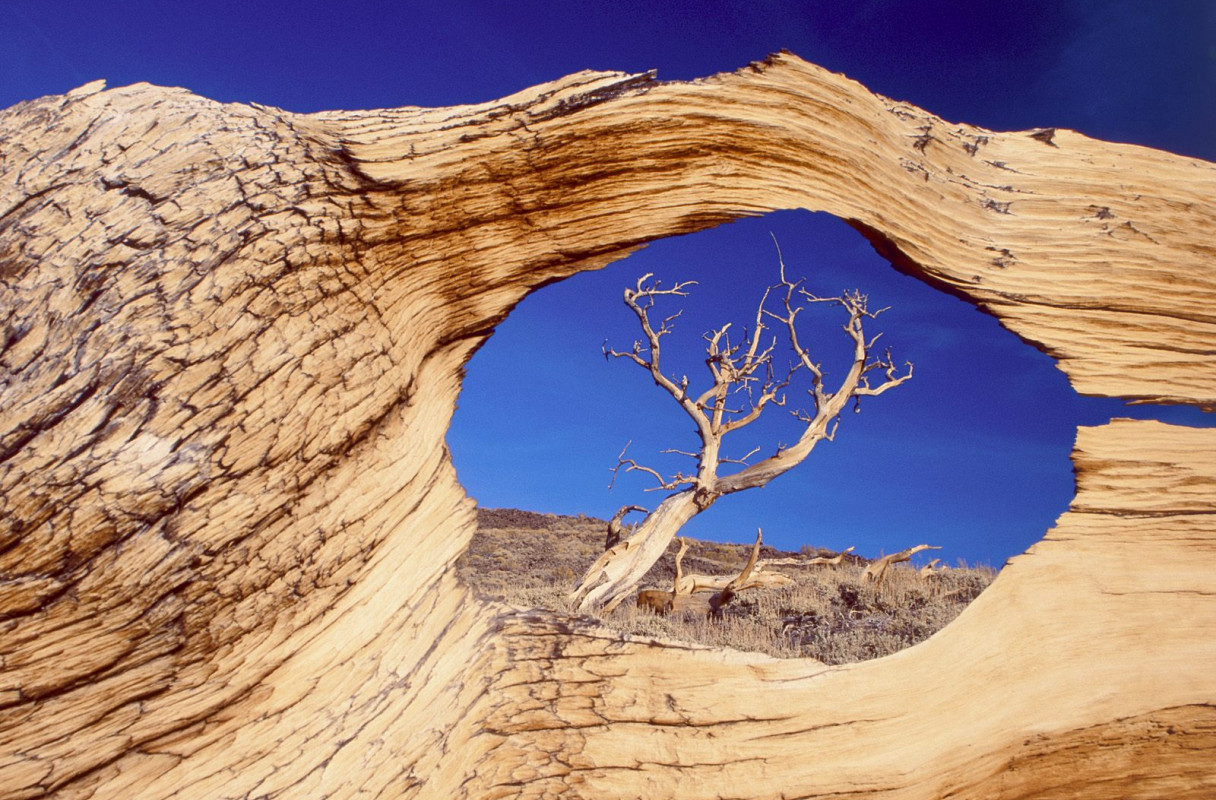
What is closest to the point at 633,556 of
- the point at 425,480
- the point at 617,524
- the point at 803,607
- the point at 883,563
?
the point at 617,524

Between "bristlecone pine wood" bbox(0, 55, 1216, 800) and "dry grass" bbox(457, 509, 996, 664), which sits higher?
"dry grass" bbox(457, 509, 996, 664)

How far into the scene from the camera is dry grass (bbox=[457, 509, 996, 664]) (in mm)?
8555

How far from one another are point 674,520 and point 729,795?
24.7 feet

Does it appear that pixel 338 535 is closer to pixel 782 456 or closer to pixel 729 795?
pixel 729 795

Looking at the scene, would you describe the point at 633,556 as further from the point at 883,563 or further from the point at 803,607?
the point at 883,563

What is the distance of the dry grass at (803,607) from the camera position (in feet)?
28.1

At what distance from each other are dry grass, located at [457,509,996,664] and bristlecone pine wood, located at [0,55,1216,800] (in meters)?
0.74

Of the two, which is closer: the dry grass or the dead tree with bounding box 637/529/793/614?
the dry grass

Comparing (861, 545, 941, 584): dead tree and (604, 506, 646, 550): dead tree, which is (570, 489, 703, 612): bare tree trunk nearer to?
(604, 506, 646, 550): dead tree

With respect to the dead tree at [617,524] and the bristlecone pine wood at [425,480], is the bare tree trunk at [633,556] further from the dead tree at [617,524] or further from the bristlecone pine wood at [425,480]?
the bristlecone pine wood at [425,480]

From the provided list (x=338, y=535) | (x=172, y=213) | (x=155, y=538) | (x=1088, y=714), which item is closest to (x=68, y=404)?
(x=155, y=538)

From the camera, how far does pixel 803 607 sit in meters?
11.4

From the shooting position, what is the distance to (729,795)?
2.98 metres

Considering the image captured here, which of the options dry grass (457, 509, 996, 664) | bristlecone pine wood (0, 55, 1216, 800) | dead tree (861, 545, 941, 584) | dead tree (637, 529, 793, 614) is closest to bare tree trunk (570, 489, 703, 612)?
dry grass (457, 509, 996, 664)
